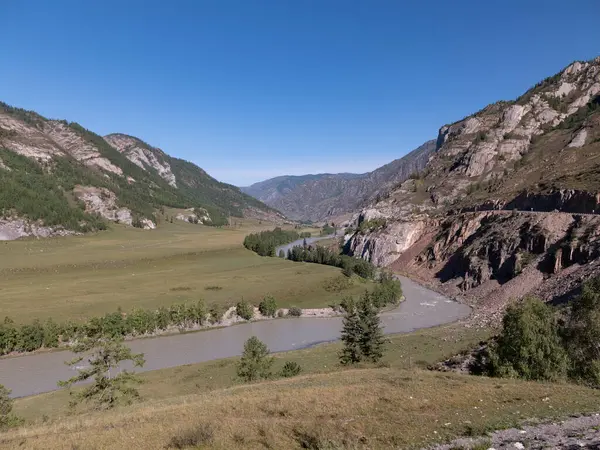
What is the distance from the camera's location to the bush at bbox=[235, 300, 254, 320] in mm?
93875

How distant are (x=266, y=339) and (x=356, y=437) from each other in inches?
2664

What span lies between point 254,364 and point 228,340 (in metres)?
38.3

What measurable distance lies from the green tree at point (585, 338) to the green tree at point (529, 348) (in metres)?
1.12

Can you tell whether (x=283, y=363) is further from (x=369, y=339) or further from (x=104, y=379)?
(x=104, y=379)

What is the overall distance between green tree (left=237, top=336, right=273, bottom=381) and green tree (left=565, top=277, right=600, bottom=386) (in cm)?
2983

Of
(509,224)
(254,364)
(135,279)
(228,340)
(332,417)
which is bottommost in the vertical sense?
(228,340)

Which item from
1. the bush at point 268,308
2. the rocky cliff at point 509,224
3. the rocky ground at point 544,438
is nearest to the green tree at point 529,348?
the rocky ground at point 544,438

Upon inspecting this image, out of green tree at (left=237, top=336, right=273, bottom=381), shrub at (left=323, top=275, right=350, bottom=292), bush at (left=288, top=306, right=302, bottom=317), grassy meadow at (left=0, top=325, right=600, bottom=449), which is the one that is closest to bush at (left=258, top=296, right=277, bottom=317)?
bush at (left=288, top=306, right=302, bottom=317)

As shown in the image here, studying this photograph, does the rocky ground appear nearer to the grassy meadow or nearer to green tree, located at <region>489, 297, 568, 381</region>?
the grassy meadow

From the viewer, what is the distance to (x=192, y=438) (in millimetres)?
16312

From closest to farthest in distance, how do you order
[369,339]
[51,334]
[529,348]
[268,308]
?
[529,348] → [369,339] → [51,334] → [268,308]

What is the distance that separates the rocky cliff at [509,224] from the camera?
91688 millimetres

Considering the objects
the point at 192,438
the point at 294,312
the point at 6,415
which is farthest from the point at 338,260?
the point at 192,438

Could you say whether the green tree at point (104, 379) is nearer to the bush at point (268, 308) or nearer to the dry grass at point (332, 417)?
the dry grass at point (332, 417)
